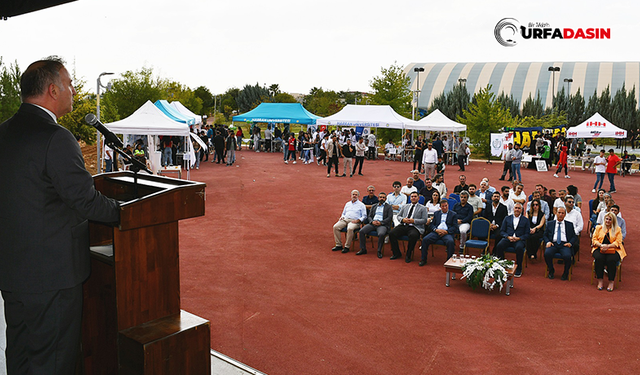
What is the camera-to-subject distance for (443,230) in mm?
9695

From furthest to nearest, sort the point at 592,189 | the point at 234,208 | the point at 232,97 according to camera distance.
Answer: the point at 232,97 < the point at 592,189 < the point at 234,208

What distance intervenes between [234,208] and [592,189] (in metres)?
13.8

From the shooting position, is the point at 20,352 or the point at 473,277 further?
the point at 473,277

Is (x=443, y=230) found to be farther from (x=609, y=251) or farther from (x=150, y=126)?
(x=150, y=126)

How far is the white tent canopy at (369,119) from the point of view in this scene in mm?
28078

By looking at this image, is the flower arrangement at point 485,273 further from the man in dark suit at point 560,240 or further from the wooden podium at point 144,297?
the wooden podium at point 144,297

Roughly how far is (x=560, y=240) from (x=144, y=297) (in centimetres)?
809

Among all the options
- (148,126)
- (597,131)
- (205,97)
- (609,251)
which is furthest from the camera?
(205,97)

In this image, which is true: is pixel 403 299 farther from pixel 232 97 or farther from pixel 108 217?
pixel 232 97

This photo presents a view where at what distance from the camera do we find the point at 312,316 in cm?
677

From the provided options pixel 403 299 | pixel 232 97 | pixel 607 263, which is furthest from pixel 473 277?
pixel 232 97

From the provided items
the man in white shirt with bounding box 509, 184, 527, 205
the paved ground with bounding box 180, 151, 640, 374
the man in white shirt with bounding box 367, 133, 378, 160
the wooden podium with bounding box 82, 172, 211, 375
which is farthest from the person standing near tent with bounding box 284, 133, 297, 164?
the wooden podium with bounding box 82, 172, 211, 375

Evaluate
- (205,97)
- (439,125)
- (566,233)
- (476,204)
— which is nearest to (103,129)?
(566,233)

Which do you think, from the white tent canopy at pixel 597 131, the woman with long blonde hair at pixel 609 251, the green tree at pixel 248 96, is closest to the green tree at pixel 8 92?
the woman with long blonde hair at pixel 609 251
